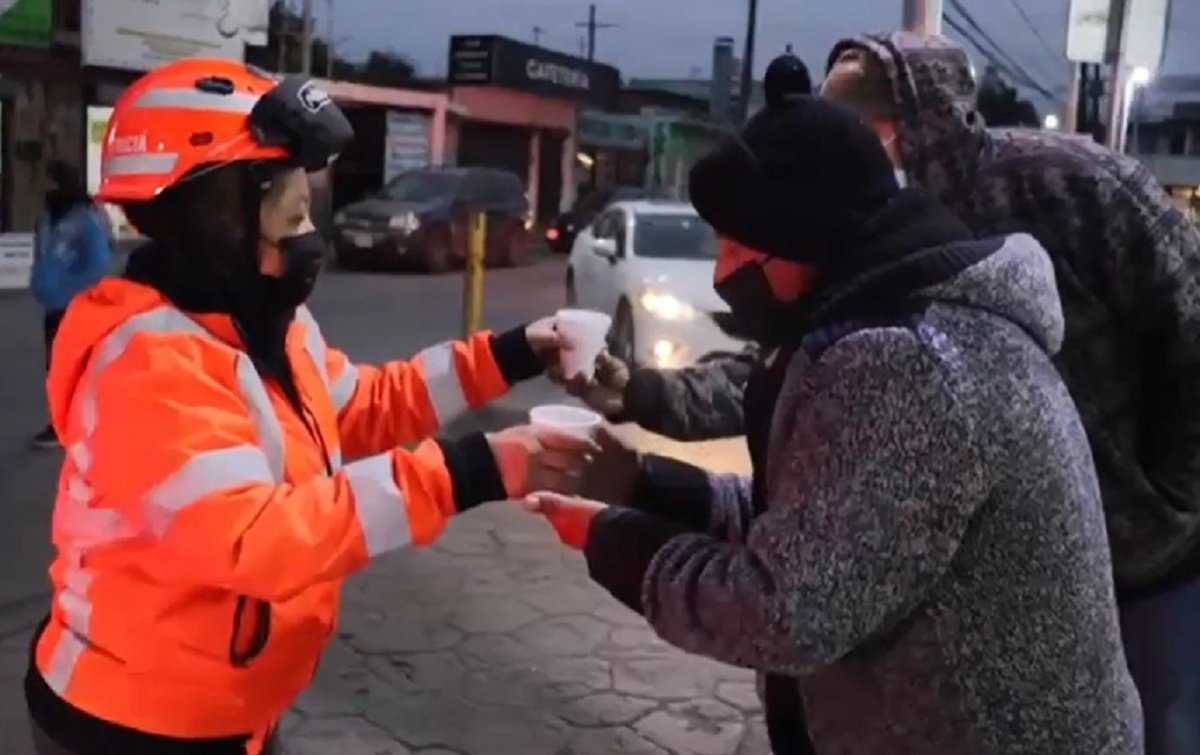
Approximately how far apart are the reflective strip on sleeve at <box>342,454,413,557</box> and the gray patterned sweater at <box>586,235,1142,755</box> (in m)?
0.42

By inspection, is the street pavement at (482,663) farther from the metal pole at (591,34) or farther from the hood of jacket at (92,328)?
the metal pole at (591,34)

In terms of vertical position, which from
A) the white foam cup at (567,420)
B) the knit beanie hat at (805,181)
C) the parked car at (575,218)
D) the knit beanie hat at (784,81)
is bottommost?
the parked car at (575,218)

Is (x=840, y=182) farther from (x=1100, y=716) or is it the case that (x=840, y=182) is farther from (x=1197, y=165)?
(x=1197, y=165)

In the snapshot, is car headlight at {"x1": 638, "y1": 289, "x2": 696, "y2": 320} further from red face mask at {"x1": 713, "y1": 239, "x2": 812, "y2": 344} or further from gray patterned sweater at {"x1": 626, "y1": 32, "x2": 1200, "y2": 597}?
red face mask at {"x1": 713, "y1": 239, "x2": 812, "y2": 344}

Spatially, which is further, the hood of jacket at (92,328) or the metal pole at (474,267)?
the metal pole at (474,267)

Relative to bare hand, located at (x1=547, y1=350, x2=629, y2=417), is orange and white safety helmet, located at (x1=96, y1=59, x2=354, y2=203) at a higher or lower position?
higher

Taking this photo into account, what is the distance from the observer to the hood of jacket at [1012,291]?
1849mm

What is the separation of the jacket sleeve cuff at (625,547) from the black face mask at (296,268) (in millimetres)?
659

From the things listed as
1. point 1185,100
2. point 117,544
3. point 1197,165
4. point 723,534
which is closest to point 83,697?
point 117,544

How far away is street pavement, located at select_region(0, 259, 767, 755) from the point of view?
4.95m

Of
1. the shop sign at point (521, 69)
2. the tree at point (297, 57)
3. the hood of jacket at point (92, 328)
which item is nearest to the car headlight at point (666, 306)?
the hood of jacket at point (92, 328)

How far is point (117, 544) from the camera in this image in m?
2.22

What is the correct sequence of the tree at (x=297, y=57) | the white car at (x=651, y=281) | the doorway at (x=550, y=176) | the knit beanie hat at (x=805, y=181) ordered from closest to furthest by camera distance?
the knit beanie hat at (x=805, y=181), the white car at (x=651, y=281), the tree at (x=297, y=57), the doorway at (x=550, y=176)

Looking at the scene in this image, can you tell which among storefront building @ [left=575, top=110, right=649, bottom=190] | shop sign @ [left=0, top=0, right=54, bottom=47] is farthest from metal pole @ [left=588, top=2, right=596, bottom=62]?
shop sign @ [left=0, top=0, right=54, bottom=47]
